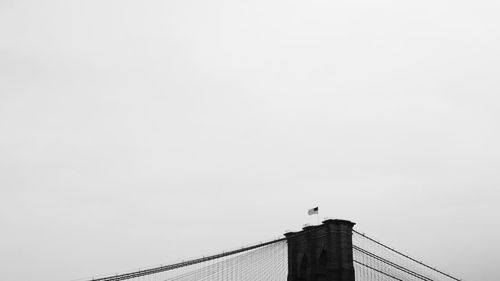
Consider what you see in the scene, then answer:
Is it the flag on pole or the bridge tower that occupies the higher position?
the flag on pole

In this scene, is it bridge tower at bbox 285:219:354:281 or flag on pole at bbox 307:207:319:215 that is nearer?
bridge tower at bbox 285:219:354:281

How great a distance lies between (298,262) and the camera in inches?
2189

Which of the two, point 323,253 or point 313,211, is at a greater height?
point 313,211

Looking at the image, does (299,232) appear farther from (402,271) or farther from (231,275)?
(402,271)

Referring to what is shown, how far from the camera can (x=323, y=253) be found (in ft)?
175

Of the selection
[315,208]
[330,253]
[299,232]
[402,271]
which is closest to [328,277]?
[330,253]

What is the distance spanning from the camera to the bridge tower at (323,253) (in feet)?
170

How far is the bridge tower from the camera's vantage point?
51750mm

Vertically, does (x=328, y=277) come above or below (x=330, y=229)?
below

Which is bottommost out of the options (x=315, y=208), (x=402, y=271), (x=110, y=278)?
(x=110, y=278)

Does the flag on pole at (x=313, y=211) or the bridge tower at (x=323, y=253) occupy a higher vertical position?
the flag on pole at (x=313, y=211)

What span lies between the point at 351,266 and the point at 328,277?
2.17 meters

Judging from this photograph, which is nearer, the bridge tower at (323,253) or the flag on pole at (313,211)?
the bridge tower at (323,253)

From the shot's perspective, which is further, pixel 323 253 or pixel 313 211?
pixel 313 211
